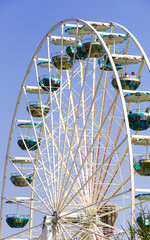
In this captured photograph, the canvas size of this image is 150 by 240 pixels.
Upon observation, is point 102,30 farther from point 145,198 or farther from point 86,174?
point 145,198

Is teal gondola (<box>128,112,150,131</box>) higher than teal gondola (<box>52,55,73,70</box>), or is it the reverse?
teal gondola (<box>52,55,73,70</box>)

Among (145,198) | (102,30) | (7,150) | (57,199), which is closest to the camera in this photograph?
(145,198)

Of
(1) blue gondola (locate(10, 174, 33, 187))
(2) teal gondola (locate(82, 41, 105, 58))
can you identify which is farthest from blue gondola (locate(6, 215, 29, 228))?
(2) teal gondola (locate(82, 41, 105, 58))

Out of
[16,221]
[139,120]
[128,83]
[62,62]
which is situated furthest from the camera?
[16,221]

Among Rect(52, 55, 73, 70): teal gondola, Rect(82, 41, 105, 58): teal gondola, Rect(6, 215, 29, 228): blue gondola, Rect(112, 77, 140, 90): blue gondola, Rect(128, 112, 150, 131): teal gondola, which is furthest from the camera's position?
Rect(6, 215, 29, 228): blue gondola

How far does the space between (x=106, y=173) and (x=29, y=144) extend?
288 inches

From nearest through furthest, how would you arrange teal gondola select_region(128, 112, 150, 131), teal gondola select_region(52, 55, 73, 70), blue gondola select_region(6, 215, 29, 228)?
1. teal gondola select_region(128, 112, 150, 131)
2. teal gondola select_region(52, 55, 73, 70)
3. blue gondola select_region(6, 215, 29, 228)

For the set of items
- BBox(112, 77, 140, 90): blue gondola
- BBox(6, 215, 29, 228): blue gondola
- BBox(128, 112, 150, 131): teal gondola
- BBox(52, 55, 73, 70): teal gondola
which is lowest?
BBox(6, 215, 29, 228): blue gondola

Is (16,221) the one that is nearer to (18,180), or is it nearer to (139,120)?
(18,180)

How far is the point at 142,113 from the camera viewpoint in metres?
32.8

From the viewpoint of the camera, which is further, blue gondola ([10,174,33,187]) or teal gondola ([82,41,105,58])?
blue gondola ([10,174,33,187])

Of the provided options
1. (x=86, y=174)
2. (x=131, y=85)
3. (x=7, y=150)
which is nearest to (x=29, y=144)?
(x=7, y=150)

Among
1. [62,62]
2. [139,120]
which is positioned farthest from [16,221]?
[139,120]

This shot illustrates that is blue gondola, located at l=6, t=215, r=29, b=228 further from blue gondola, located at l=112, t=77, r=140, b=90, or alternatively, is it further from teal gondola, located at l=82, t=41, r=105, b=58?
blue gondola, located at l=112, t=77, r=140, b=90
